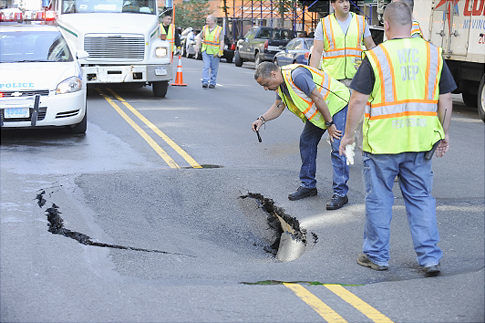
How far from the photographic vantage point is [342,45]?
877 centimetres

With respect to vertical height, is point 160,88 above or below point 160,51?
below

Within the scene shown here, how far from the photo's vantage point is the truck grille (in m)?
15.6

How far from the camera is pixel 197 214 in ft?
24.4

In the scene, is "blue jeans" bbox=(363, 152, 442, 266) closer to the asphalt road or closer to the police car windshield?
the asphalt road

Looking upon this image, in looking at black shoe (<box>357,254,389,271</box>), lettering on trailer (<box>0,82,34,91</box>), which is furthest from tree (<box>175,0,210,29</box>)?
black shoe (<box>357,254,389,271</box>)

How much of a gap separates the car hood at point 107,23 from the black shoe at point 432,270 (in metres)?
11.7

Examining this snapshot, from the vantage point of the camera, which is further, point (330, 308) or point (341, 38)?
point (341, 38)

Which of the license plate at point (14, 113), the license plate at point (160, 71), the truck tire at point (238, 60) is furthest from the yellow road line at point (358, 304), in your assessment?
the truck tire at point (238, 60)

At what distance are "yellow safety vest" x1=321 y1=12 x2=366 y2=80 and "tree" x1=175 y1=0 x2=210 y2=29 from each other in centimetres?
4664

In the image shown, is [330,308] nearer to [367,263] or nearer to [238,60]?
[367,263]

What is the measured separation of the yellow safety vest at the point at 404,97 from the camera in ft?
17.0

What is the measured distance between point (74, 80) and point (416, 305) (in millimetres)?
7467

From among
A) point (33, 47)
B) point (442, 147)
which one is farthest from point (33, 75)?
point (442, 147)

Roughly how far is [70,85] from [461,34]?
8174 millimetres
